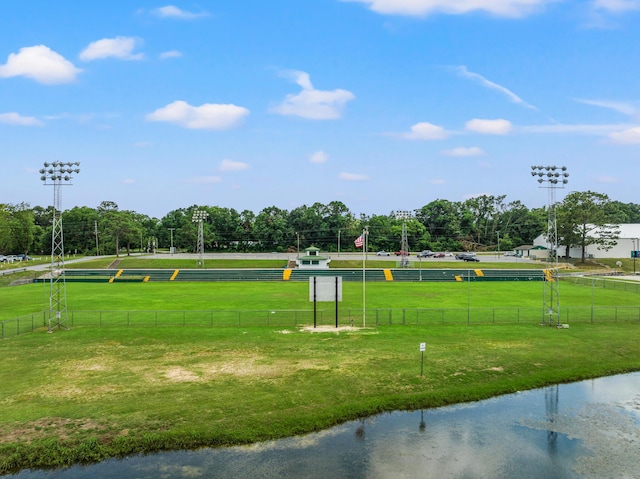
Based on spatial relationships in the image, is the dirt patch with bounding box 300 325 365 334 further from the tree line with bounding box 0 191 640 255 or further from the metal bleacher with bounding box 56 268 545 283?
the tree line with bounding box 0 191 640 255

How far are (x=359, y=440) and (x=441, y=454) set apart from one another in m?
3.09

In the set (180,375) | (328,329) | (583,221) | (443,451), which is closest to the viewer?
(443,451)

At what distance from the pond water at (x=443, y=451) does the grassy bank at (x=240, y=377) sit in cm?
92

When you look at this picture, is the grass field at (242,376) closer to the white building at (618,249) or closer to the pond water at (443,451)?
the pond water at (443,451)

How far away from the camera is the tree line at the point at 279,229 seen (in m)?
134

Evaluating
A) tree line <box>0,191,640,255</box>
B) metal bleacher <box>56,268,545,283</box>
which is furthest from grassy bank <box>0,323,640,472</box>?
tree line <box>0,191,640,255</box>

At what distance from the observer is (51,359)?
28.9 meters

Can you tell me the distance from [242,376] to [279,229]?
433ft

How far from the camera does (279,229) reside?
157 metres

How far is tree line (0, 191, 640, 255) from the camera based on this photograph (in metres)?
134

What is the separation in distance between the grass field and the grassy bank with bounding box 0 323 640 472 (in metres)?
0.07

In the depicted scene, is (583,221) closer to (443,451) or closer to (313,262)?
(313,262)

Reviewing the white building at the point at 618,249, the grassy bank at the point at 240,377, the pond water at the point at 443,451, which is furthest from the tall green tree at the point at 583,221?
the pond water at the point at 443,451

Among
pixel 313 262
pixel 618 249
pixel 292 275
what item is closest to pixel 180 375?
pixel 292 275
